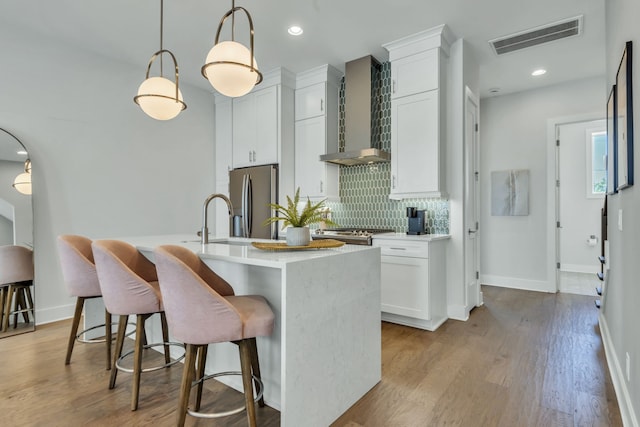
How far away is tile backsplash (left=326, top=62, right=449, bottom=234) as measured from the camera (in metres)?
3.98

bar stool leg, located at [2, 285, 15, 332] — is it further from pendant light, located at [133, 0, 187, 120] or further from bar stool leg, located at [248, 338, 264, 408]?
bar stool leg, located at [248, 338, 264, 408]

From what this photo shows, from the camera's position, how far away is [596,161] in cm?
623

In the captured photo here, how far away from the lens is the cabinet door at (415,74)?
356cm

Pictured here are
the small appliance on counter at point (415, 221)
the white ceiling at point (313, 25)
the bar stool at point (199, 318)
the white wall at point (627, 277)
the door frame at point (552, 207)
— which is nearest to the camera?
the bar stool at point (199, 318)

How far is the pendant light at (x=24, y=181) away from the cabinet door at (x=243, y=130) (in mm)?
2340

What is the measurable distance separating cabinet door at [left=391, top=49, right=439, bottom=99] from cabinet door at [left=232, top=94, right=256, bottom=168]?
6.74 feet

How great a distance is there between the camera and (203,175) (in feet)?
16.9

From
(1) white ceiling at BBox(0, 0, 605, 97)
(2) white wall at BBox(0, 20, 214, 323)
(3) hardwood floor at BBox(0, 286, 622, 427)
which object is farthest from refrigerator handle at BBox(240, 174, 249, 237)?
(3) hardwood floor at BBox(0, 286, 622, 427)

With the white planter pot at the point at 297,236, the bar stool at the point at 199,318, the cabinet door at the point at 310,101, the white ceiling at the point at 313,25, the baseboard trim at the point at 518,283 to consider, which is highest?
the white ceiling at the point at 313,25

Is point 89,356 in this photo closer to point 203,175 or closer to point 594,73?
point 203,175

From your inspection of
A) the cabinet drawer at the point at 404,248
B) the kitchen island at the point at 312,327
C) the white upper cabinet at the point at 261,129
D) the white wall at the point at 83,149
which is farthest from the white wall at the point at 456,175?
the white wall at the point at 83,149

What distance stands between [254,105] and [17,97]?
2.54 m

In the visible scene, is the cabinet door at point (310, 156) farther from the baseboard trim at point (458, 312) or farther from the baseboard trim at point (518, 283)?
the baseboard trim at point (518, 283)

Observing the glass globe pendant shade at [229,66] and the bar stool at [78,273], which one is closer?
the glass globe pendant shade at [229,66]
